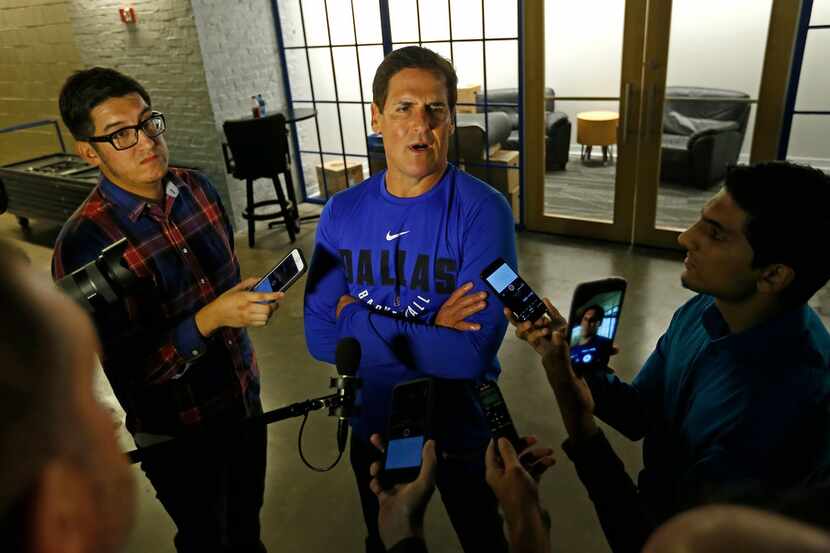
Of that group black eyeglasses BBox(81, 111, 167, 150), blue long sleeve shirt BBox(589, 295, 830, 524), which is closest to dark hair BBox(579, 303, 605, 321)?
blue long sleeve shirt BBox(589, 295, 830, 524)

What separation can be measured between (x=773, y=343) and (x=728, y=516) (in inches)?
32.7

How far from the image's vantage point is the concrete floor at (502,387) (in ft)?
6.75

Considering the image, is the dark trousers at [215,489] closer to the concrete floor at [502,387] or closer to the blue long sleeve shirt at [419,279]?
the concrete floor at [502,387]

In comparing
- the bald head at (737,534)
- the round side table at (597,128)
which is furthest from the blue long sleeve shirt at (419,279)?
the round side table at (597,128)

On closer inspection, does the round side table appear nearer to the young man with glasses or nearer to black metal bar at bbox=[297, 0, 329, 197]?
black metal bar at bbox=[297, 0, 329, 197]

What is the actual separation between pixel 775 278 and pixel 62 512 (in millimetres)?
1178

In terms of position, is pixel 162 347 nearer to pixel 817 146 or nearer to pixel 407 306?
pixel 407 306

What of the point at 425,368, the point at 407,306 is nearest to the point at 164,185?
the point at 407,306

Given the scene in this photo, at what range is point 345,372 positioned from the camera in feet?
3.63

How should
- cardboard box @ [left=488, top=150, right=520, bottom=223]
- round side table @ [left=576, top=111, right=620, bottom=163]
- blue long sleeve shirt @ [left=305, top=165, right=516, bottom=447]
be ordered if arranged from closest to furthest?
1. blue long sleeve shirt @ [left=305, top=165, right=516, bottom=447]
2. cardboard box @ [left=488, top=150, right=520, bottom=223]
3. round side table @ [left=576, top=111, right=620, bottom=163]

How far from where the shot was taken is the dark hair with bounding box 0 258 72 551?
0.28 metres

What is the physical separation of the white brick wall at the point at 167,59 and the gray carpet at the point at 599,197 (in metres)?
3.00

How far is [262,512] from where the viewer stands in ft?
7.19

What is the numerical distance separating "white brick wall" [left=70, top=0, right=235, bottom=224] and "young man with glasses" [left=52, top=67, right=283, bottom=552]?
328cm
